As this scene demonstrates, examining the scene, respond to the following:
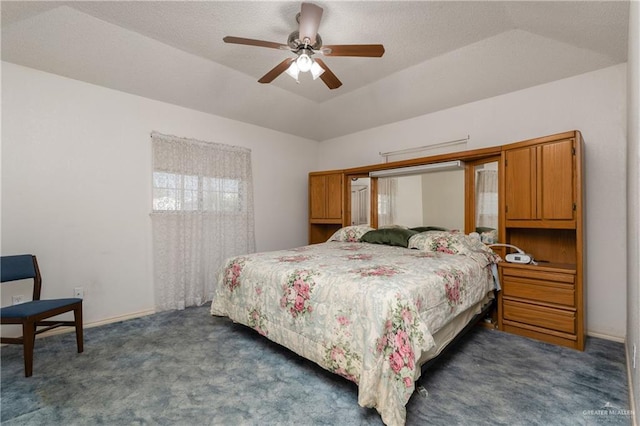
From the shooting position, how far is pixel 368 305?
1.59 m

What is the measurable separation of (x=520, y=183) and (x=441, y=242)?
0.93 meters

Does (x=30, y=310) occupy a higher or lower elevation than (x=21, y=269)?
lower

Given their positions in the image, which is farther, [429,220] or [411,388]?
[429,220]

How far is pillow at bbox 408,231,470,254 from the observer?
284 cm

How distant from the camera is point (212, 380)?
6.32ft

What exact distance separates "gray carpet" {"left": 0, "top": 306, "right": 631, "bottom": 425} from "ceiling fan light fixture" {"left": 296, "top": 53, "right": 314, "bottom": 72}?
2.23m

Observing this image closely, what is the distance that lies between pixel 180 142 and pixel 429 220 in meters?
3.36

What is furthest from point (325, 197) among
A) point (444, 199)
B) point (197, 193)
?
point (197, 193)

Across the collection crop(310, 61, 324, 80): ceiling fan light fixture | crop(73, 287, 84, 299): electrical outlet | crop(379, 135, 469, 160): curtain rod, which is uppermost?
crop(310, 61, 324, 80): ceiling fan light fixture

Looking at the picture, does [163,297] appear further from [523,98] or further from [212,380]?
[523,98]

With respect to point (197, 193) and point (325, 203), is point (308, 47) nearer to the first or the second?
point (197, 193)

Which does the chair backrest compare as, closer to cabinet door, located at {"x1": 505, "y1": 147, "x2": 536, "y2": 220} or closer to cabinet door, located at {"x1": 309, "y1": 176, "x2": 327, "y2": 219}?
cabinet door, located at {"x1": 309, "y1": 176, "x2": 327, "y2": 219}

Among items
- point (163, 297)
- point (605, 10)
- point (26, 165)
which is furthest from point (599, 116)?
point (26, 165)

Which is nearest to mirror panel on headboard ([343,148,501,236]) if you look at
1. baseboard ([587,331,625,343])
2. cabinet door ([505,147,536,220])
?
cabinet door ([505,147,536,220])
